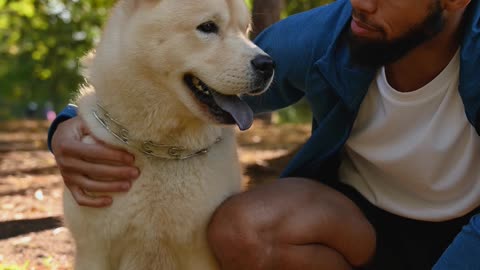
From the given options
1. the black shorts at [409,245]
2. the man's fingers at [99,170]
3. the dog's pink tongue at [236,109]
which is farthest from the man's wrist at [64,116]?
the black shorts at [409,245]

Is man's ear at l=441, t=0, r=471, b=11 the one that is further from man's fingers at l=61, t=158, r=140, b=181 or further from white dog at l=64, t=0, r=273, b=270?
man's fingers at l=61, t=158, r=140, b=181

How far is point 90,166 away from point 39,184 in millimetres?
2314

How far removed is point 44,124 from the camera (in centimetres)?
801

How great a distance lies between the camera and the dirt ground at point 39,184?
294cm

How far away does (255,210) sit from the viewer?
227 centimetres

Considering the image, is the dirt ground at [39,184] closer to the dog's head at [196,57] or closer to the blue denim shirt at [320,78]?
the blue denim shirt at [320,78]

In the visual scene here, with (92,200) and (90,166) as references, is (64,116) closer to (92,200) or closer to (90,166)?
(90,166)

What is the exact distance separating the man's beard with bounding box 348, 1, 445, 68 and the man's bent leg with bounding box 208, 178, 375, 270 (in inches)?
20.3

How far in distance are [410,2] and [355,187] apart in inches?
30.3

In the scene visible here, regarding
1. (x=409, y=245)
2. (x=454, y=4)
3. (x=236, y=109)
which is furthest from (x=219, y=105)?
(x=409, y=245)

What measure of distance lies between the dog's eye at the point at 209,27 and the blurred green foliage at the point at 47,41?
205 inches

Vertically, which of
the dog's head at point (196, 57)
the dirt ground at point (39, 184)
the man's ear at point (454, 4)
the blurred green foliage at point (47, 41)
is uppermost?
the man's ear at point (454, 4)

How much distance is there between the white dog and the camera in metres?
2.07

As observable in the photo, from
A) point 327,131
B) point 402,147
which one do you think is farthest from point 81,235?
point 402,147
